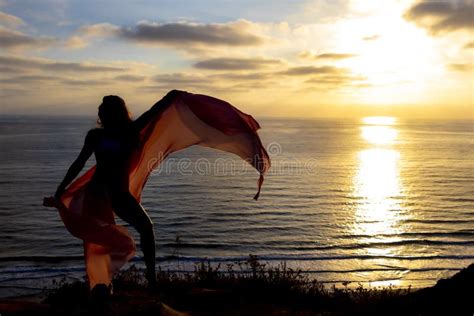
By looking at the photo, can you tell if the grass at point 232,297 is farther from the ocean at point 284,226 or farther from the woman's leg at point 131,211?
the ocean at point 284,226

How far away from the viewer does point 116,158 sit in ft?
22.3

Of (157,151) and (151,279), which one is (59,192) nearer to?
(157,151)

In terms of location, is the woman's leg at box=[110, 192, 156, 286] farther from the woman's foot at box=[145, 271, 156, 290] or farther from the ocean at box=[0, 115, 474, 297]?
the ocean at box=[0, 115, 474, 297]

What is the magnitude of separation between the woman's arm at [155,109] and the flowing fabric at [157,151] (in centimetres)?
7

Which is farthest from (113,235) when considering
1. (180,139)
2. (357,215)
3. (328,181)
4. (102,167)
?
(328,181)

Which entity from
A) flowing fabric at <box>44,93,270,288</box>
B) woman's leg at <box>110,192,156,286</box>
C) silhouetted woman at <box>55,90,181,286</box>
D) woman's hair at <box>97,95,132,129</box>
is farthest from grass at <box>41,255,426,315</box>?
woman's hair at <box>97,95,132,129</box>

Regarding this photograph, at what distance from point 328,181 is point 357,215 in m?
12.7

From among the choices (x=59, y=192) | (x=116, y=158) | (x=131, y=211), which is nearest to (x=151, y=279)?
(x=131, y=211)

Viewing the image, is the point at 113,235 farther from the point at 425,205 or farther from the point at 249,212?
the point at 425,205

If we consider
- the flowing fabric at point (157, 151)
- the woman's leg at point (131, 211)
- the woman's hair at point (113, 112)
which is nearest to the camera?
the woman's hair at point (113, 112)

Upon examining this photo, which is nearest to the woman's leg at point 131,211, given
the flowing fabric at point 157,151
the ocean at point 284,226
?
the flowing fabric at point 157,151

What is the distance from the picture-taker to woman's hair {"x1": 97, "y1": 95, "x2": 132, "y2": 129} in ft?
21.8

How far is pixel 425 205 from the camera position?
1005 inches

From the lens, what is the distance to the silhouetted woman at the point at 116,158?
6.68 m
